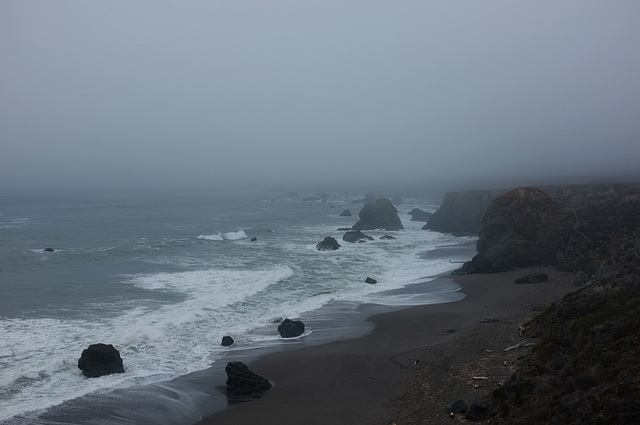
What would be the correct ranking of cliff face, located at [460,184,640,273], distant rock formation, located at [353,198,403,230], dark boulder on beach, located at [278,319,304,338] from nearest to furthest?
1. dark boulder on beach, located at [278,319,304,338]
2. cliff face, located at [460,184,640,273]
3. distant rock formation, located at [353,198,403,230]

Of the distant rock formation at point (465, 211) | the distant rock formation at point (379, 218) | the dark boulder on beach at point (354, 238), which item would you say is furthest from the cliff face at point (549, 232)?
the distant rock formation at point (379, 218)

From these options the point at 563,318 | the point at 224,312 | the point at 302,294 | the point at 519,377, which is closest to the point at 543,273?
the point at 302,294

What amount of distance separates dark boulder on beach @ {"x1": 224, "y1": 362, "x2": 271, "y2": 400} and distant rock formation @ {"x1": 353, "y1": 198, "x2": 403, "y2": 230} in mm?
50975

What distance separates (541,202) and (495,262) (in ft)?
21.1

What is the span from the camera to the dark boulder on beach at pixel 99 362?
1642cm

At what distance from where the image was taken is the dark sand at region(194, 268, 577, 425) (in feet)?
41.7

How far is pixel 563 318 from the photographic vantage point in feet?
47.1

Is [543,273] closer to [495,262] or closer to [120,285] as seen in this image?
[495,262]

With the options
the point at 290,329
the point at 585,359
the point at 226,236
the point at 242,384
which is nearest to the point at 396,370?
the point at 242,384

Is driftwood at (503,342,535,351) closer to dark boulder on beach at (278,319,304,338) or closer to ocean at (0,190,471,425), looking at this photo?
ocean at (0,190,471,425)

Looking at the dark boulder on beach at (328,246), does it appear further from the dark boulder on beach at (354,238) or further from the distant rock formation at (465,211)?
the distant rock formation at (465,211)

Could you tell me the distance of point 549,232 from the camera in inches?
1313

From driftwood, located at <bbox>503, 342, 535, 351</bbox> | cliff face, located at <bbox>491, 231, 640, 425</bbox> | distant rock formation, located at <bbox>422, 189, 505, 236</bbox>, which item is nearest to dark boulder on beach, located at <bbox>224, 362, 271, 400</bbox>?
cliff face, located at <bbox>491, 231, 640, 425</bbox>

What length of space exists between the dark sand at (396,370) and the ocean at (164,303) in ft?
5.12
